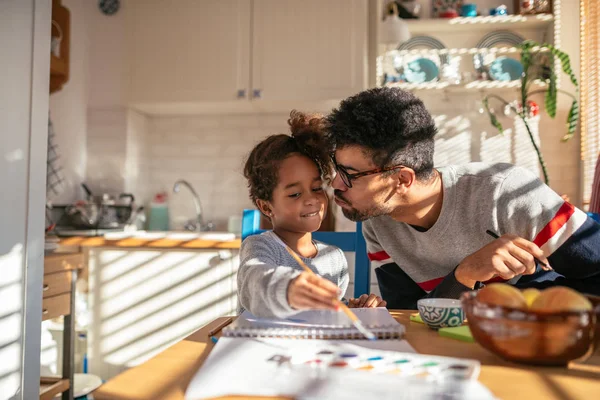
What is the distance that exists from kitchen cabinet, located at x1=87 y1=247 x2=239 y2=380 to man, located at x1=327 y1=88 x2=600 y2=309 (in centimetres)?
149

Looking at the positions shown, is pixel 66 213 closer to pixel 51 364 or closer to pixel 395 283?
pixel 51 364

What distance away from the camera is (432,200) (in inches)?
61.0

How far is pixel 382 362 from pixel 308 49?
9.24 ft

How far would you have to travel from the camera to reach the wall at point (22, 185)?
5.40 ft

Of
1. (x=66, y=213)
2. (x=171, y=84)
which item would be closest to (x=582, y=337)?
(x=66, y=213)

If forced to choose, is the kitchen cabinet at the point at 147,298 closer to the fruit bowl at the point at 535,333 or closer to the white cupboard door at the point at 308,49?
the white cupboard door at the point at 308,49

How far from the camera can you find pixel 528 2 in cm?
329

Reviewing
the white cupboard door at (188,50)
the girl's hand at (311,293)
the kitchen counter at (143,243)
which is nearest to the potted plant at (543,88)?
the white cupboard door at (188,50)

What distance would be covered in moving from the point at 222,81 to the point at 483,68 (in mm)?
1618

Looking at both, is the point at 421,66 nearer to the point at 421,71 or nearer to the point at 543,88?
the point at 421,71

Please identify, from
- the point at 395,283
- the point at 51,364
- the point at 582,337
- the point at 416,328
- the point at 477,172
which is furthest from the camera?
the point at 51,364

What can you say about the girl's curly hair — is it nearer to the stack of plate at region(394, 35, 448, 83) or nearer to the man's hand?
the man's hand

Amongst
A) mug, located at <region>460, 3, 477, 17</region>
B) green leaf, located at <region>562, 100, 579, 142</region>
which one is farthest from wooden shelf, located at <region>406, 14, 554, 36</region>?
green leaf, located at <region>562, 100, 579, 142</region>

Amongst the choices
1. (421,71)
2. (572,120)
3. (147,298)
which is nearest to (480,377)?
(147,298)
